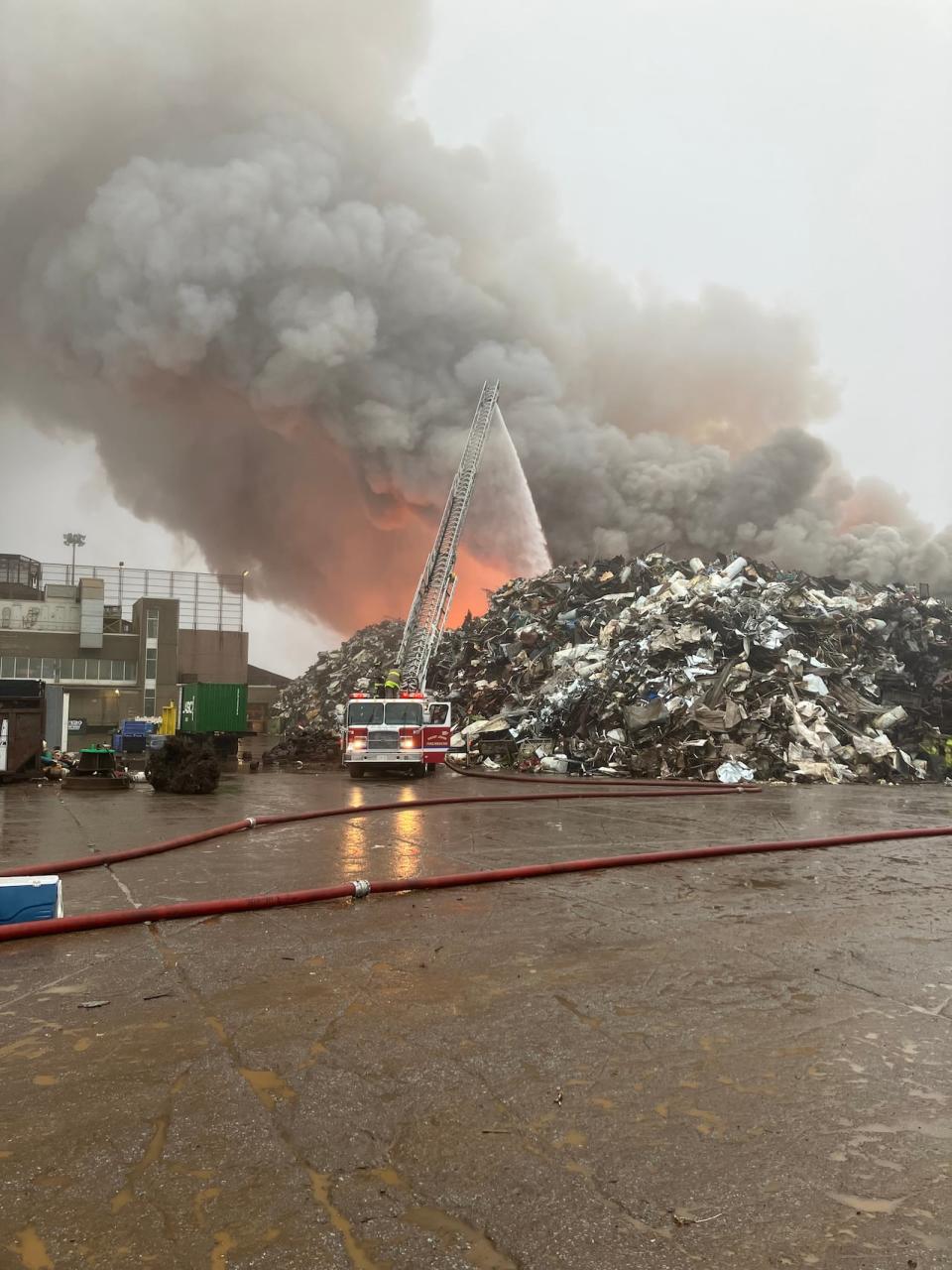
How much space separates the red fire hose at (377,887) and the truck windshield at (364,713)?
9.79m

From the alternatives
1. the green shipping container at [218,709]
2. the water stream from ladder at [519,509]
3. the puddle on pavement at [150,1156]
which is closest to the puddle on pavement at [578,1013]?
the puddle on pavement at [150,1156]

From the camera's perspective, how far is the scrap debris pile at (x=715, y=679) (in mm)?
17969

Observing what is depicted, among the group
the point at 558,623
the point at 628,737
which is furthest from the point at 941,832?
the point at 558,623

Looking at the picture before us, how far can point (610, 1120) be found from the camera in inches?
99.4

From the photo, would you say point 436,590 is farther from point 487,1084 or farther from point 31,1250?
point 31,1250

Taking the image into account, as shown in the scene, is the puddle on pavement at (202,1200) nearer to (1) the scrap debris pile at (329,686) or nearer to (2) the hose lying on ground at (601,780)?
(2) the hose lying on ground at (601,780)

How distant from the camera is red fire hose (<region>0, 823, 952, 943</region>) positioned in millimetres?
4742

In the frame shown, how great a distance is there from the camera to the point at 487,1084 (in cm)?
279

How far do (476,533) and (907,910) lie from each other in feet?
97.4

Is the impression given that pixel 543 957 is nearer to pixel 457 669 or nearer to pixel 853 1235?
pixel 853 1235

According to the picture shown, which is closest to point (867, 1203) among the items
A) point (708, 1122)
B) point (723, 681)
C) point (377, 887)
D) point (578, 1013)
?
point (708, 1122)

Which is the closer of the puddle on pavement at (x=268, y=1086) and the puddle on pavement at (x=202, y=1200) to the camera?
the puddle on pavement at (x=202, y=1200)

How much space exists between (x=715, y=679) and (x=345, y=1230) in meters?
18.3

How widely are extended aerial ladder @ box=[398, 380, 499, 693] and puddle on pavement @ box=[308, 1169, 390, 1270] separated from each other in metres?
21.3
